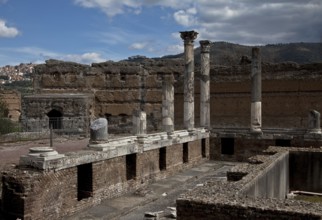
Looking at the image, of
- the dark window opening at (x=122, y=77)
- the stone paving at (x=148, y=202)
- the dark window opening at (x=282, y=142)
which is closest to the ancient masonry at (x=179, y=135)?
the dark window opening at (x=122, y=77)

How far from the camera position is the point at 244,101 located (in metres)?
28.4

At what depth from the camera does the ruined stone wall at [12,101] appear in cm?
5019

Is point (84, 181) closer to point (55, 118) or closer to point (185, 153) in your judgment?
point (185, 153)

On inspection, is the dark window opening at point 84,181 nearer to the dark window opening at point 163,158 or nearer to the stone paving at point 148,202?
the stone paving at point 148,202

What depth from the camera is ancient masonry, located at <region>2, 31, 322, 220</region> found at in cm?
958

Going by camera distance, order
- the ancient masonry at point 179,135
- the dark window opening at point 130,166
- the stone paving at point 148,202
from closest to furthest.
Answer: the ancient masonry at point 179,135 < the stone paving at point 148,202 < the dark window opening at point 130,166

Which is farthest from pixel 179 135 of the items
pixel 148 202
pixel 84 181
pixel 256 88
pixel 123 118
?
pixel 123 118

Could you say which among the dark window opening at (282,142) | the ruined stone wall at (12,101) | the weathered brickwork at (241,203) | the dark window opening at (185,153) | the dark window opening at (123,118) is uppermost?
the ruined stone wall at (12,101)

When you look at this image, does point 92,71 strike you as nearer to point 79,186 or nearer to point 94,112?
point 94,112

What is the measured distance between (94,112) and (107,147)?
19784mm

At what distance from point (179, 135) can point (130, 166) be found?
507 centimetres

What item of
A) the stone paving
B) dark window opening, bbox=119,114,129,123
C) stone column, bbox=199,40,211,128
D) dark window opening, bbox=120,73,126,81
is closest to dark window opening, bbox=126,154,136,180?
the stone paving

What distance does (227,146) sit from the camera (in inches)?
921

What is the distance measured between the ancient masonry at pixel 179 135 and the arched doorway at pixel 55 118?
75 mm
